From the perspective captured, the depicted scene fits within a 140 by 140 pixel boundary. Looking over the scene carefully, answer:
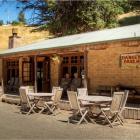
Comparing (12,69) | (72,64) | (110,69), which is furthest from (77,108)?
(12,69)

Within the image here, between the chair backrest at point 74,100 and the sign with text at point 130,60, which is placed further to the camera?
the sign with text at point 130,60

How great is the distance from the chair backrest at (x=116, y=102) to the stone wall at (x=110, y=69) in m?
3.47

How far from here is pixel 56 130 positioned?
10062 millimetres

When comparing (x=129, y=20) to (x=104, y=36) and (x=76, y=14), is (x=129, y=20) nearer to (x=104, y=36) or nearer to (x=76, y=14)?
(x=76, y=14)

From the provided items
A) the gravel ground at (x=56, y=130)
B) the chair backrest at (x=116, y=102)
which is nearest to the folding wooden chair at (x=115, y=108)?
the chair backrest at (x=116, y=102)

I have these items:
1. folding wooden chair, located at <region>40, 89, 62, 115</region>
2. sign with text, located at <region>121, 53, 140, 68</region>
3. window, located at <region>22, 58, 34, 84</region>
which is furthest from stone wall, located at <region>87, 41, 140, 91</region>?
window, located at <region>22, 58, 34, 84</region>

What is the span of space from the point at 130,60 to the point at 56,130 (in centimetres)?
613

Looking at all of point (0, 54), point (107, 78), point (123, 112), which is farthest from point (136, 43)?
point (0, 54)

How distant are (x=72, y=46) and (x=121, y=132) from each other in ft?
19.1

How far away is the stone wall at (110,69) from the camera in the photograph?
50.0 feet

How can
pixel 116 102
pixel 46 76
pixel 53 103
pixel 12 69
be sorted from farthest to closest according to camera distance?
pixel 12 69
pixel 46 76
pixel 53 103
pixel 116 102

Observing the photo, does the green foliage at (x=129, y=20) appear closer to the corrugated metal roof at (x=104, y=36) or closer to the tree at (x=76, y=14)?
the tree at (x=76, y=14)

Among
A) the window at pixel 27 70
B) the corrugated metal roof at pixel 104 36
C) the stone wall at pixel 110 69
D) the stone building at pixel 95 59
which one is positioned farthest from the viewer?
the window at pixel 27 70

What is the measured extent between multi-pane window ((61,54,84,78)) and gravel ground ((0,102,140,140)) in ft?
19.6
